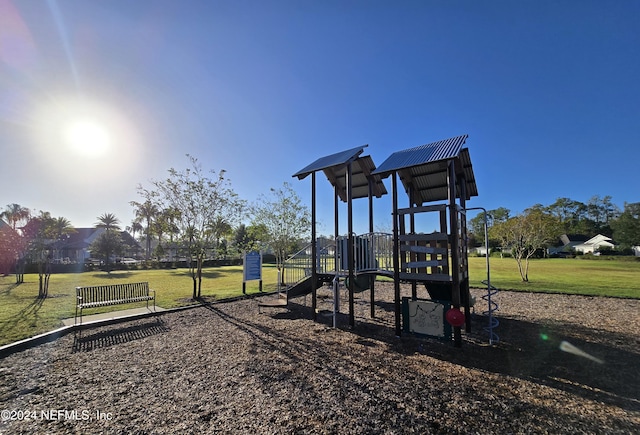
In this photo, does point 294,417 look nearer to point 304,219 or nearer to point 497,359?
point 497,359

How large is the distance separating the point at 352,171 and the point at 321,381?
7124 mm

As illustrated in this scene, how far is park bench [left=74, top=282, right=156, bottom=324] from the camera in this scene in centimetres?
845

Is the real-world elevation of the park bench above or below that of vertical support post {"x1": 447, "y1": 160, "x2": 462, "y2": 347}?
below

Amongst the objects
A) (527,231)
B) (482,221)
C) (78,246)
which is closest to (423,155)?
(527,231)

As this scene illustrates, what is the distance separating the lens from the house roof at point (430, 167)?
6.73 meters

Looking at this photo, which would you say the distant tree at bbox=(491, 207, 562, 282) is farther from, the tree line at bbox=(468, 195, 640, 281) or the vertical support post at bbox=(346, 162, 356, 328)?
the vertical support post at bbox=(346, 162, 356, 328)

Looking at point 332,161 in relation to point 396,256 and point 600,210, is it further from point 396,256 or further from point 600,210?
point 600,210

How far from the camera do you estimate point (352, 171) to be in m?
10.1

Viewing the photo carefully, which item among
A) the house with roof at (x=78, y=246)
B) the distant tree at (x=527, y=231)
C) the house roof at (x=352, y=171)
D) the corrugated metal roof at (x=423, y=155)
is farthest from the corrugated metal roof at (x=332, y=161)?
the house with roof at (x=78, y=246)

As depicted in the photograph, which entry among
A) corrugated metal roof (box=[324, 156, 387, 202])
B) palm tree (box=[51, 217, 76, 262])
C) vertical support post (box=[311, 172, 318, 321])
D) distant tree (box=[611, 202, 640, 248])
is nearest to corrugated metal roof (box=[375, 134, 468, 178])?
corrugated metal roof (box=[324, 156, 387, 202])

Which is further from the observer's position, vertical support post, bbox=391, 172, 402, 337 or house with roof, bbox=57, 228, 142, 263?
house with roof, bbox=57, 228, 142, 263

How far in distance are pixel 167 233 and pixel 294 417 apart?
12.1 metres

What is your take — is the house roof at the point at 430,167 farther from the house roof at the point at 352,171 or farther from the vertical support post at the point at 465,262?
the vertical support post at the point at 465,262

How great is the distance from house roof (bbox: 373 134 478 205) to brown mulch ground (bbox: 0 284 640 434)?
4290mm
